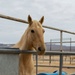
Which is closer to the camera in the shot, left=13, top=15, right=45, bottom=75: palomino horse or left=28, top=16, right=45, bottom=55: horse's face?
left=28, top=16, right=45, bottom=55: horse's face

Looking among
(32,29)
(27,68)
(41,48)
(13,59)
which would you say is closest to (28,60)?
(27,68)

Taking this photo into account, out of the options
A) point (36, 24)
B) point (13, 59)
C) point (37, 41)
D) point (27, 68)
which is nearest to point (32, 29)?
point (36, 24)

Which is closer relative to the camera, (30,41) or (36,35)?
(36,35)

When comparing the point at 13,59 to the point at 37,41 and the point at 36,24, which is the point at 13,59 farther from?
the point at 36,24

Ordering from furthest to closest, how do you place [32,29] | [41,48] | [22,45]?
[22,45] → [32,29] → [41,48]

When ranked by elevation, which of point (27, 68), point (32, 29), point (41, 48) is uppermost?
point (32, 29)

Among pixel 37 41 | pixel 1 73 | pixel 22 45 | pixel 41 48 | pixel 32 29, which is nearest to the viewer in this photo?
pixel 1 73

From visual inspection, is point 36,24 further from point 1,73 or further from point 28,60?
point 1,73

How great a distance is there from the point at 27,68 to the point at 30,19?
664 mm

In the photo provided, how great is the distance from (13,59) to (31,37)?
1528 mm

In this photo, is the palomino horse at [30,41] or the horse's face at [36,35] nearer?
the horse's face at [36,35]

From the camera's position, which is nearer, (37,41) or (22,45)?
(37,41)

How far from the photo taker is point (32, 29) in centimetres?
337

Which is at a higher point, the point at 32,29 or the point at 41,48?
the point at 32,29
